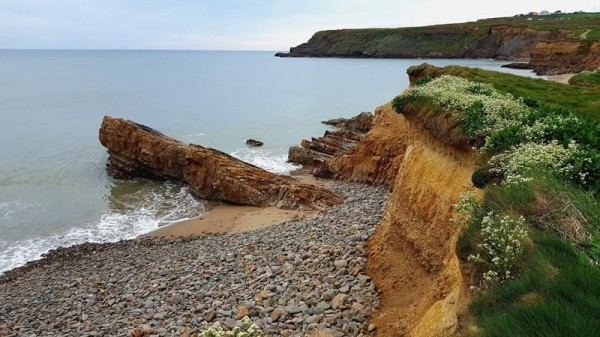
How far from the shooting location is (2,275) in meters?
20.5

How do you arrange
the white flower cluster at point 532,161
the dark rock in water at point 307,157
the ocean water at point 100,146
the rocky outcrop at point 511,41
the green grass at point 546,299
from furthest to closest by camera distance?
1. the rocky outcrop at point 511,41
2. the dark rock in water at point 307,157
3. the ocean water at point 100,146
4. the white flower cluster at point 532,161
5. the green grass at point 546,299

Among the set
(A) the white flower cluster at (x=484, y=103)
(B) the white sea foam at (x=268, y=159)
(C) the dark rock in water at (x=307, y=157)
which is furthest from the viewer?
(B) the white sea foam at (x=268, y=159)

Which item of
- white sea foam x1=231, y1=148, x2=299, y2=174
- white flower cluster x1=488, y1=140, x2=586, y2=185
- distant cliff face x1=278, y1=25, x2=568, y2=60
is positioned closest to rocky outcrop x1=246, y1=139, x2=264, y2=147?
white sea foam x1=231, y1=148, x2=299, y2=174

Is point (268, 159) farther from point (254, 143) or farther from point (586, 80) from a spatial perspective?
point (586, 80)

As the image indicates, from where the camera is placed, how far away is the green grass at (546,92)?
15.7 metres

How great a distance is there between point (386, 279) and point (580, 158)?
620cm

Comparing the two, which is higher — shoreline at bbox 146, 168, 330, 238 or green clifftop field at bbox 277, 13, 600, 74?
green clifftop field at bbox 277, 13, 600, 74

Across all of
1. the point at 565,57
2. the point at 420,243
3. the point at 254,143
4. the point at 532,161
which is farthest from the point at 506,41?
the point at 532,161

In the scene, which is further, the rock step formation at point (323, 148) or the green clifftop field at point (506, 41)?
the green clifftop field at point (506, 41)

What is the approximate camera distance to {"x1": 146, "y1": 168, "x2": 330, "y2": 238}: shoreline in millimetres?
23375

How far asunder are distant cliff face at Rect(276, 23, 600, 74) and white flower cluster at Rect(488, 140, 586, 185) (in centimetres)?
7414

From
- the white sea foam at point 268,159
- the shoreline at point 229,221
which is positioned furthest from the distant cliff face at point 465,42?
the shoreline at point 229,221

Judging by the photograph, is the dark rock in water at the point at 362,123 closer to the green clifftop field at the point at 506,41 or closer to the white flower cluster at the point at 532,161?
the white flower cluster at the point at 532,161

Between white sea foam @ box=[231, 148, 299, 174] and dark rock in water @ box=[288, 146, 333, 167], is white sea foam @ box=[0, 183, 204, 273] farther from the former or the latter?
dark rock in water @ box=[288, 146, 333, 167]
